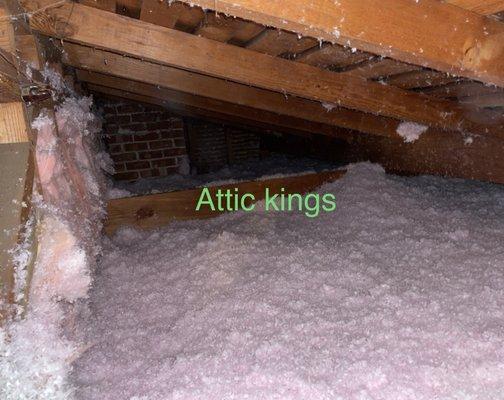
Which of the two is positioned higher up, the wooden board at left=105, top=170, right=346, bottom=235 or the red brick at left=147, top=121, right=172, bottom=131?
the red brick at left=147, top=121, right=172, bottom=131

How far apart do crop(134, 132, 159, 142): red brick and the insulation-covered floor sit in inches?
78.3

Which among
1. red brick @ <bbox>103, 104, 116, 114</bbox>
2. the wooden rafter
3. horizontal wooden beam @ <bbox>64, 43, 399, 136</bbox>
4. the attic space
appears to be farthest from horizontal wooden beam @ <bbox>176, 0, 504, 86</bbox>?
red brick @ <bbox>103, 104, 116, 114</bbox>

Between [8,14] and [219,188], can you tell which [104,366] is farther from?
[219,188]

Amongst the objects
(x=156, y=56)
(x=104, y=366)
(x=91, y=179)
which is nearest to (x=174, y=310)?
(x=104, y=366)

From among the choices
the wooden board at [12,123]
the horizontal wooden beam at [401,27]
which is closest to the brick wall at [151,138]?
the wooden board at [12,123]

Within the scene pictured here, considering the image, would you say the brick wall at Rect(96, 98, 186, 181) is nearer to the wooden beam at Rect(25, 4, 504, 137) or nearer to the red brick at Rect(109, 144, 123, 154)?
the red brick at Rect(109, 144, 123, 154)

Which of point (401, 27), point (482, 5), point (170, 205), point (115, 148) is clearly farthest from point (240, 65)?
point (115, 148)

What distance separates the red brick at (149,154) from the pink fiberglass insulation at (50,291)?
2771 mm

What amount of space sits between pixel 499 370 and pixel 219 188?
1850 millimetres

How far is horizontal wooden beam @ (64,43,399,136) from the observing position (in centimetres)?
214

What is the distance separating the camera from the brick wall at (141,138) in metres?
4.13

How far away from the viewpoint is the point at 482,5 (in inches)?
43.6

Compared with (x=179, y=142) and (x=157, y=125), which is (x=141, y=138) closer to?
(x=157, y=125)

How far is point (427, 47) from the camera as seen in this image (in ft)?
3.74
